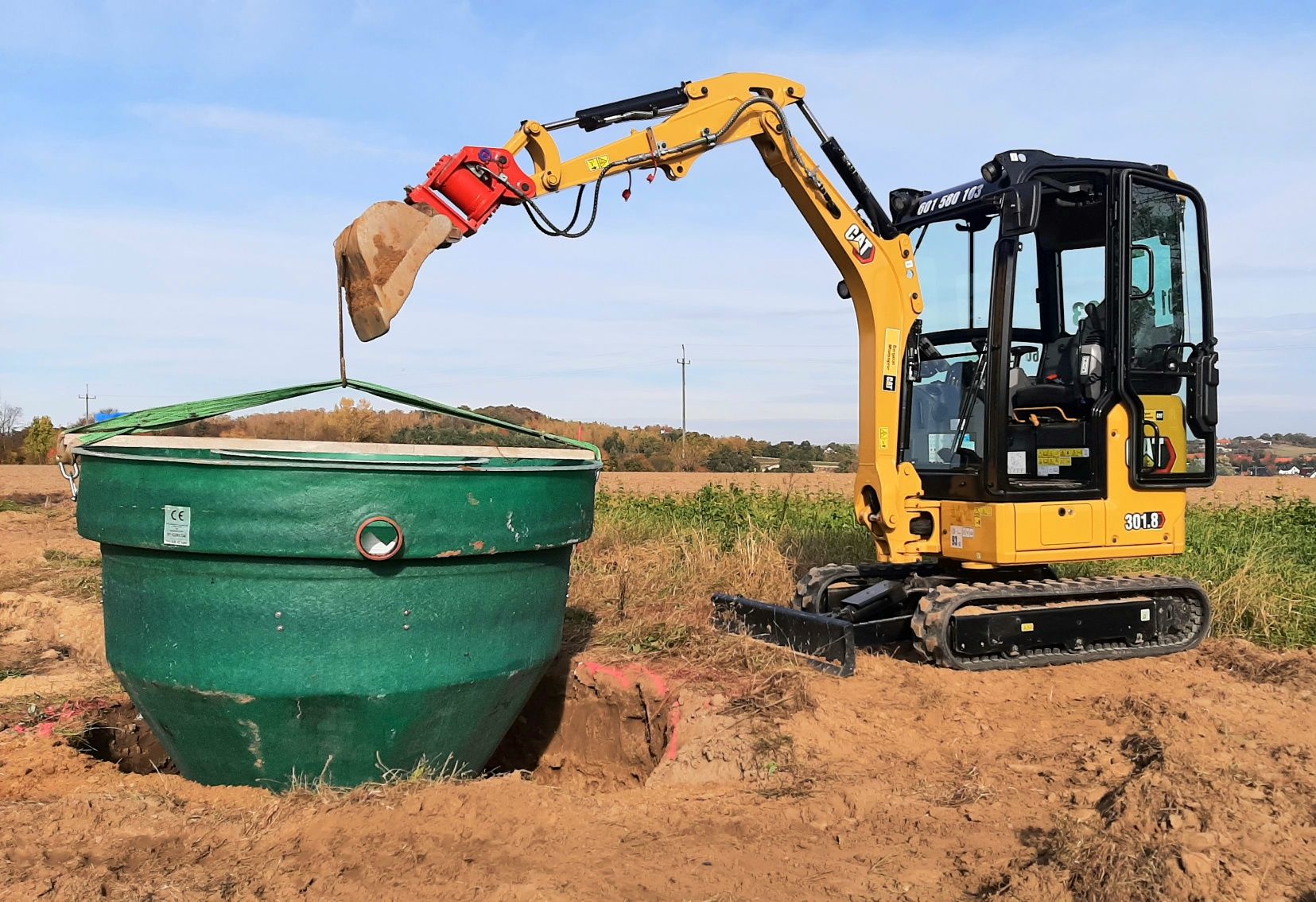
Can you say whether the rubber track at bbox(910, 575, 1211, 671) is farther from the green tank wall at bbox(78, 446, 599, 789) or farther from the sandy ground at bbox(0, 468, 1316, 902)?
the green tank wall at bbox(78, 446, 599, 789)

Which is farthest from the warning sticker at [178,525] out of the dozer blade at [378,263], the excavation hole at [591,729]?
the excavation hole at [591,729]

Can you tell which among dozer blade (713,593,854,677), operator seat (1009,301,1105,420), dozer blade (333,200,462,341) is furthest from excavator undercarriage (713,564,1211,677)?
dozer blade (333,200,462,341)

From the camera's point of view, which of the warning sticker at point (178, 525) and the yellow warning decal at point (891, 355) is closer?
the warning sticker at point (178, 525)

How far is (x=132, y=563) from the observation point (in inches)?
148

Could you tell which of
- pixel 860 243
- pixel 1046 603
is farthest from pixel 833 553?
pixel 860 243

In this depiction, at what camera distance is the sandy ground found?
3.10 m

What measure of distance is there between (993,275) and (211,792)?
491cm

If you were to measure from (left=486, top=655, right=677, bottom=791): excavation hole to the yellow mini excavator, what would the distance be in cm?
103

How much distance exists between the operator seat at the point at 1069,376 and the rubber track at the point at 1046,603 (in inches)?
42.3

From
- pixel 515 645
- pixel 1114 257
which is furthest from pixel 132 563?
pixel 1114 257

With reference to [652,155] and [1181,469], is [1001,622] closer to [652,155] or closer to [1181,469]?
[1181,469]

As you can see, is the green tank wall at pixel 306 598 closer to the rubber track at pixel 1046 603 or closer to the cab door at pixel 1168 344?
the rubber track at pixel 1046 603

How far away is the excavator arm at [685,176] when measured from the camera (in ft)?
15.0

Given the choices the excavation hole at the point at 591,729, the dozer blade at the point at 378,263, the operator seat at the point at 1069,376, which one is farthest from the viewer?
the operator seat at the point at 1069,376
